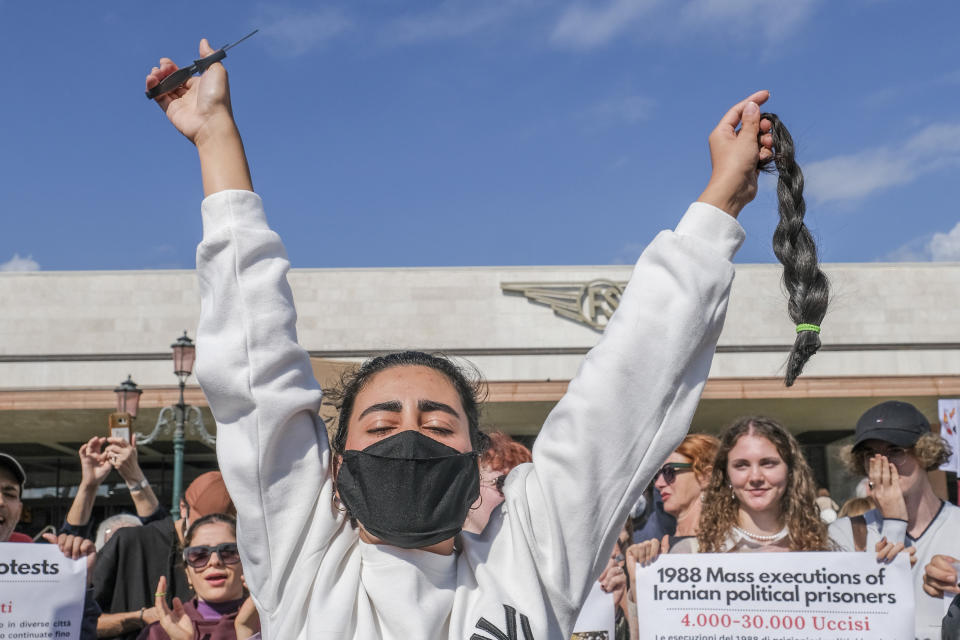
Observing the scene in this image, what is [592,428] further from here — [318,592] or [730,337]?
[730,337]

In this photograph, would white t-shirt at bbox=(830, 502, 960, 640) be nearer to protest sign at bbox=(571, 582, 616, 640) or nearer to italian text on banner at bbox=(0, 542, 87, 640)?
protest sign at bbox=(571, 582, 616, 640)

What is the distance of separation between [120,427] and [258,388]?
14.0ft

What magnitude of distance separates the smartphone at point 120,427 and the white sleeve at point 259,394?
12.6ft

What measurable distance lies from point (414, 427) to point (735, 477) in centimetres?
264

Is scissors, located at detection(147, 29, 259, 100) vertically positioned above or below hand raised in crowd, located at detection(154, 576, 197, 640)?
above

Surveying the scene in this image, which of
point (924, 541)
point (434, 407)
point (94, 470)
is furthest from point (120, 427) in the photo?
point (924, 541)

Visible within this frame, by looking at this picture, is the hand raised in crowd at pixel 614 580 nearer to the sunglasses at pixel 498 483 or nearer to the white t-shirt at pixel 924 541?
the white t-shirt at pixel 924 541

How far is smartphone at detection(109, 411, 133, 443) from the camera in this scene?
5.46 metres

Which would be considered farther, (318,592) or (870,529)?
(870,529)

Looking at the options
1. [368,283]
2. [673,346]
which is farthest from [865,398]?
[673,346]

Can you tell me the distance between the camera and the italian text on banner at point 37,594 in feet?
14.3

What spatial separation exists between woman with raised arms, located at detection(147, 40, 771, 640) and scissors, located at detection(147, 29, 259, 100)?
135 millimetres

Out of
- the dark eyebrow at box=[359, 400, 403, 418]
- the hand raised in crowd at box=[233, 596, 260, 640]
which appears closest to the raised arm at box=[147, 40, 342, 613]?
the dark eyebrow at box=[359, 400, 403, 418]

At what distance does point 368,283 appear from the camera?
85.9ft
